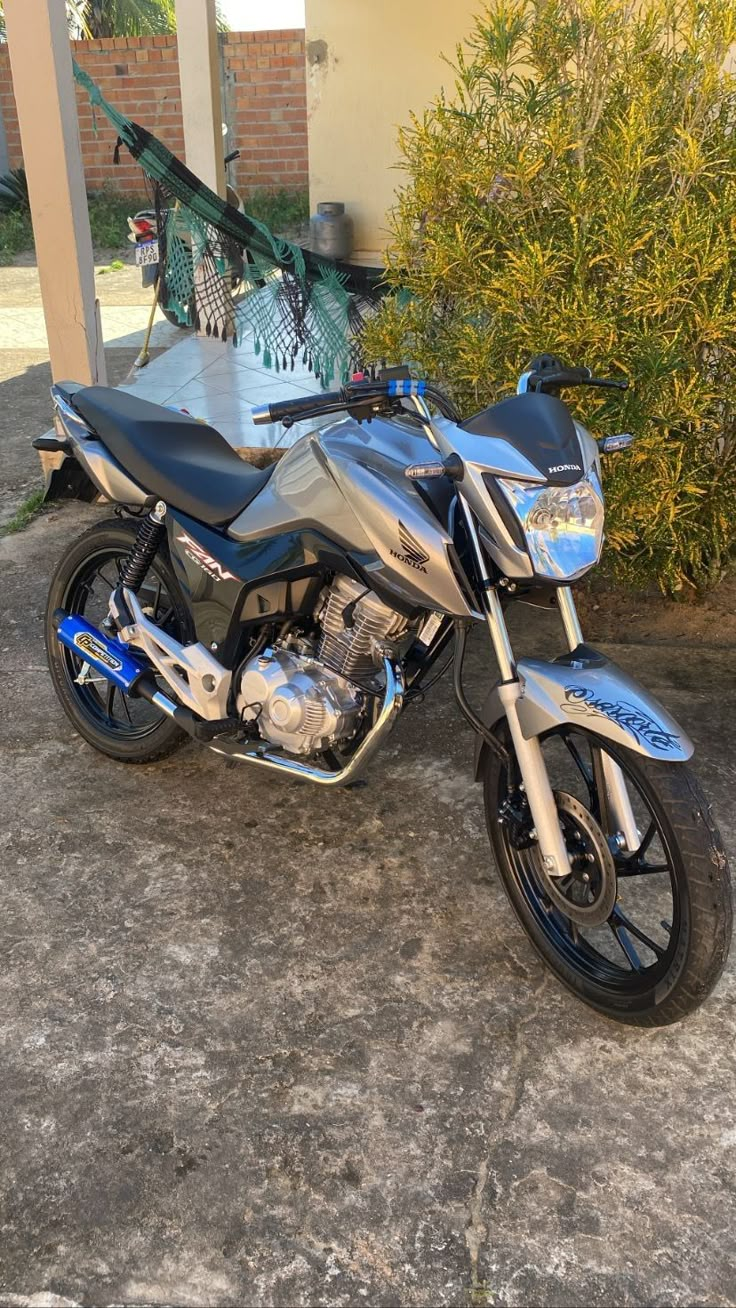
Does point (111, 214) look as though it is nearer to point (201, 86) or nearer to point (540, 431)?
point (201, 86)

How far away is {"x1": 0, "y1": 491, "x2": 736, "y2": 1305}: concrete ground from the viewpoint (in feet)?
5.69

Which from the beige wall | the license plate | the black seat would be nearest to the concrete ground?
the black seat

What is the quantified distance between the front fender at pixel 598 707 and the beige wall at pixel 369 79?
21.2 feet

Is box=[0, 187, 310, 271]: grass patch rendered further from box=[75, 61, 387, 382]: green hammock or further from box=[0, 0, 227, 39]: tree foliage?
box=[75, 61, 387, 382]: green hammock

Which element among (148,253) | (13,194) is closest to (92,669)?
(148,253)

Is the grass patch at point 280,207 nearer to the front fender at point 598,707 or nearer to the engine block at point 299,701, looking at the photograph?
the engine block at point 299,701

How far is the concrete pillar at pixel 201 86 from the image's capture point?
23.3 feet

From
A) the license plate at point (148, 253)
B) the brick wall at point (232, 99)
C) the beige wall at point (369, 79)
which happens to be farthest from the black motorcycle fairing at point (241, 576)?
the brick wall at point (232, 99)

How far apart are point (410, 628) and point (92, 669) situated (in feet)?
3.70

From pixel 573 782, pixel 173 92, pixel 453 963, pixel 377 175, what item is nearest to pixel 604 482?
pixel 573 782

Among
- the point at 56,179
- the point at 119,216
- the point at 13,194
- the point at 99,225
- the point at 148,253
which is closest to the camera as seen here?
the point at 56,179

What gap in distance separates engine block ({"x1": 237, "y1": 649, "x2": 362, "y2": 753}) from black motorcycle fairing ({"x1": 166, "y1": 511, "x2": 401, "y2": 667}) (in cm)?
10

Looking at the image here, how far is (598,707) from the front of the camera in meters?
1.95

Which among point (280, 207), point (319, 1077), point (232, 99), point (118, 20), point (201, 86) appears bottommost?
point (319, 1077)
